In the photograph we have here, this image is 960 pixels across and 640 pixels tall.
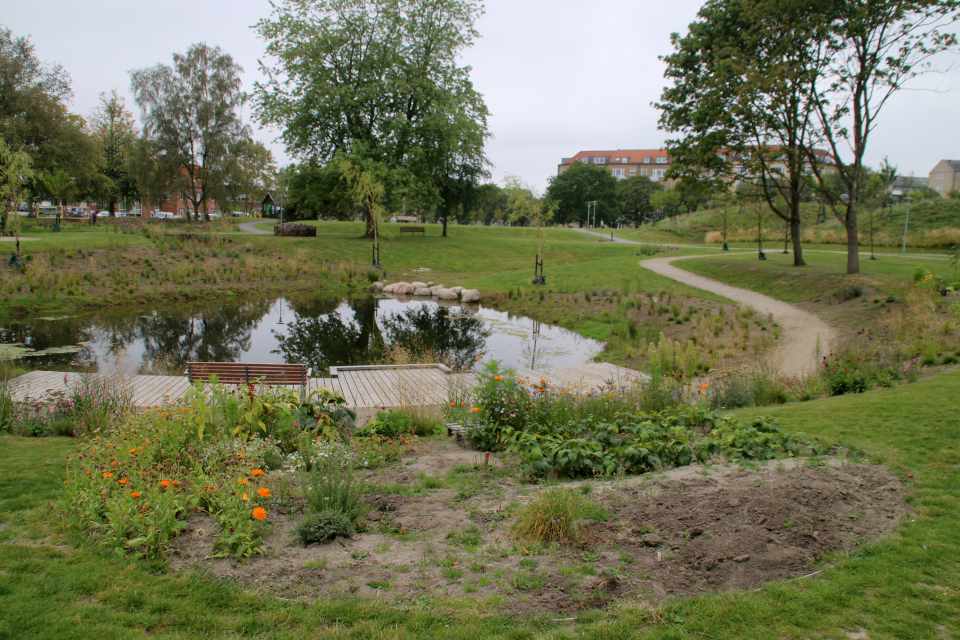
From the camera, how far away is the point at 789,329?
1457 centimetres

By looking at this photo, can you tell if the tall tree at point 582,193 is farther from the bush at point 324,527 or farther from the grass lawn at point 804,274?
the bush at point 324,527

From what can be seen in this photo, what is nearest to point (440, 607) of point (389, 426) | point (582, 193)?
point (389, 426)

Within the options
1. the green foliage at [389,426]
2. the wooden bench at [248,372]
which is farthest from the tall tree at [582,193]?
the green foliage at [389,426]

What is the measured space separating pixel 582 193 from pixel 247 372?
7855 cm

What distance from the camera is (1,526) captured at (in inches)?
156

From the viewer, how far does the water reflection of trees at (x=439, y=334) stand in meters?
14.4

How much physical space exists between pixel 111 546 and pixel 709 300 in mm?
18555

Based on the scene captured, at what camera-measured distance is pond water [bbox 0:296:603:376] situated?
13320 mm

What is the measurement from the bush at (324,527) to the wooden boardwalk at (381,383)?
4.11m

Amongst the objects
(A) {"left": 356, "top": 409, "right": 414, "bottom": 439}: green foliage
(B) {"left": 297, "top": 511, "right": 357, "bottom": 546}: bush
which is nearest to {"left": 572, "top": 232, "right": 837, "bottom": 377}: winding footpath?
(A) {"left": 356, "top": 409, "right": 414, "bottom": 439}: green foliage

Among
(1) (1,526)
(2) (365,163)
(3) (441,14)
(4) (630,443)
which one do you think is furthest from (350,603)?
(3) (441,14)

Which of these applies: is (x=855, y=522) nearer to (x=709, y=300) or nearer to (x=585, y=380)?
(x=585, y=380)

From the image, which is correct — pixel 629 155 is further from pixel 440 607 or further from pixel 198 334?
pixel 440 607

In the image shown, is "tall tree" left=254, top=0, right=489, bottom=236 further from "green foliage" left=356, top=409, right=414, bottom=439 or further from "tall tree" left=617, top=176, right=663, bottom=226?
"tall tree" left=617, top=176, right=663, bottom=226
